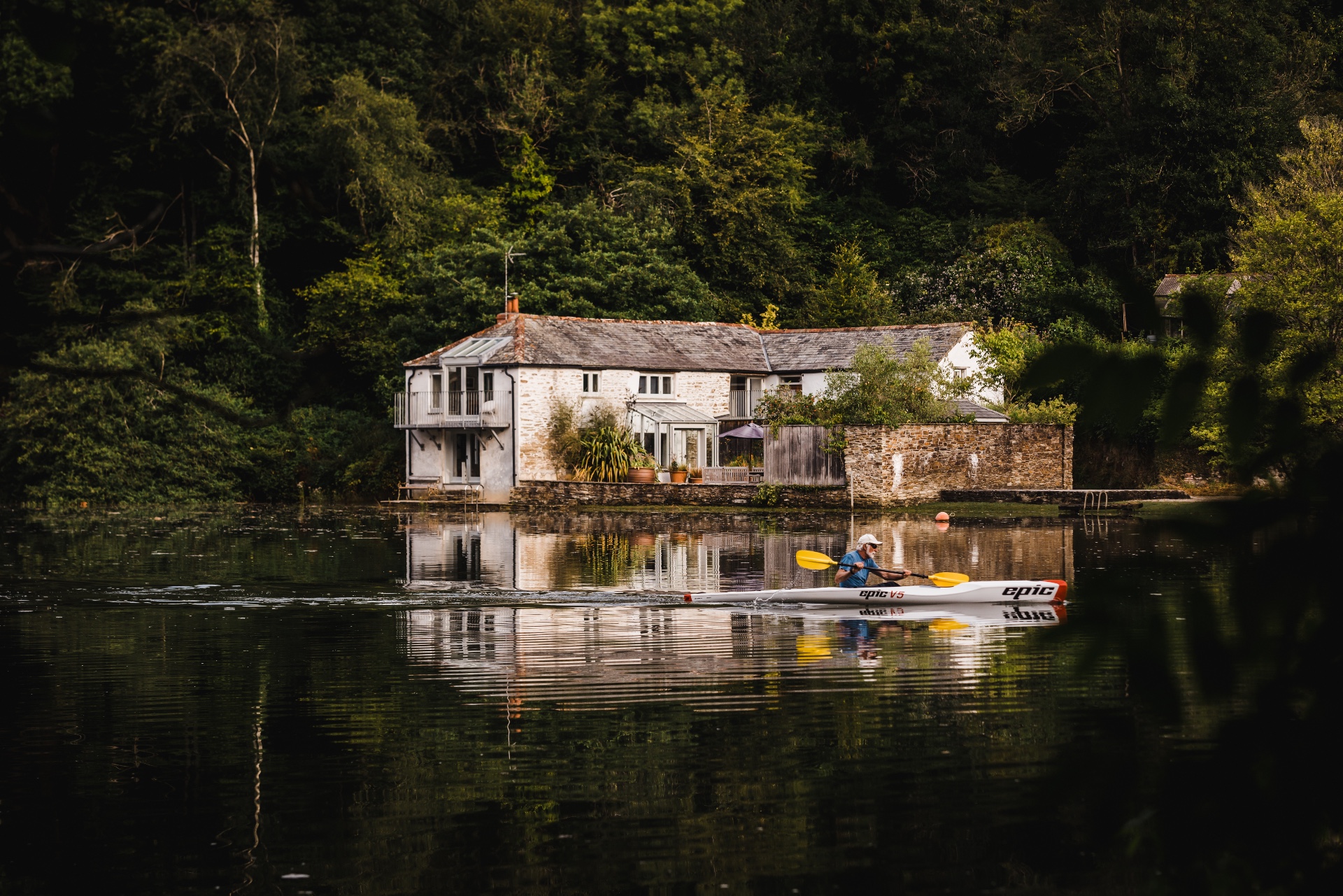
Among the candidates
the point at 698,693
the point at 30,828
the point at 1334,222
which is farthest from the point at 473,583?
the point at 1334,222

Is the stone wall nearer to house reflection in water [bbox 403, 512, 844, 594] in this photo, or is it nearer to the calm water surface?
house reflection in water [bbox 403, 512, 844, 594]

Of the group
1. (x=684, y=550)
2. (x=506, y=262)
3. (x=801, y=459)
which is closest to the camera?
(x=684, y=550)

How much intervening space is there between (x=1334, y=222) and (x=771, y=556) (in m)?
22.3

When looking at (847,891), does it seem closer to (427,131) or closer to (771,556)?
(771,556)

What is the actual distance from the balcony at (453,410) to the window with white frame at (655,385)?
17.4 ft

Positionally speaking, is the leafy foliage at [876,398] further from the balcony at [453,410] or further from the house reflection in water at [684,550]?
the balcony at [453,410]

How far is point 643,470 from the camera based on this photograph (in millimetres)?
52625

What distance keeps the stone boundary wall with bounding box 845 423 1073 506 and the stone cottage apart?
7352mm

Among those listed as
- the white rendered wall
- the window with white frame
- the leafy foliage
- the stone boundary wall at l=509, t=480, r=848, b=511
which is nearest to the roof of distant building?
the leafy foliage

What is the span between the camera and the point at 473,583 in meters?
25.8

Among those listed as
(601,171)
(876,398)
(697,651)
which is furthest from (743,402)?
(697,651)

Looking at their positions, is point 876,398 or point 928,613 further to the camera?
point 876,398

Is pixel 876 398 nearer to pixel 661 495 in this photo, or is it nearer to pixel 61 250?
pixel 661 495

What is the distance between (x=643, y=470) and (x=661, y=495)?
2522mm
